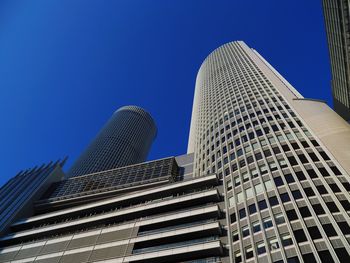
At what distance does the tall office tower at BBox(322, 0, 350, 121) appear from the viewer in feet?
215

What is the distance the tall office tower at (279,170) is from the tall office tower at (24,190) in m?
42.5

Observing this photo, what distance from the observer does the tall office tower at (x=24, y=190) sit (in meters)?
68.6

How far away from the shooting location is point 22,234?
60875mm

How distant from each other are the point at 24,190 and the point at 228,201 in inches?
2242

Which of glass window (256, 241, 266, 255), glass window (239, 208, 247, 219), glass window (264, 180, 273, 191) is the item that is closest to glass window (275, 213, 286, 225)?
glass window (256, 241, 266, 255)

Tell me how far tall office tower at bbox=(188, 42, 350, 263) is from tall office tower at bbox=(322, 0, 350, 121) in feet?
42.3

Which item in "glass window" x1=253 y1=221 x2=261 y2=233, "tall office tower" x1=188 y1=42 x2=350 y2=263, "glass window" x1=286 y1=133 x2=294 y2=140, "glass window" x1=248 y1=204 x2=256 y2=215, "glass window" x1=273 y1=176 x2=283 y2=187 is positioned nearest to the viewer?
"tall office tower" x1=188 y1=42 x2=350 y2=263

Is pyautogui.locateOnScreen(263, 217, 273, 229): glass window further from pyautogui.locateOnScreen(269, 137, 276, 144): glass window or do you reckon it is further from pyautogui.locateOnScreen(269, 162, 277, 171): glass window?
pyautogui.locateOnScreen(269, 137, 276, 144): glass window

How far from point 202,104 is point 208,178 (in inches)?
1980

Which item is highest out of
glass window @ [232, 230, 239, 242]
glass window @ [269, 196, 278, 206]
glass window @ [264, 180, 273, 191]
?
glass window @ [264, 180, 273, 191]

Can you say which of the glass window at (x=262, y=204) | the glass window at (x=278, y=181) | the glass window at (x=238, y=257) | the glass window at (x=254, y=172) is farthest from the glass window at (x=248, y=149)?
the glass window at (x=238, y=257)

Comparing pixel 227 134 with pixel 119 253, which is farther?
pixel 227 134

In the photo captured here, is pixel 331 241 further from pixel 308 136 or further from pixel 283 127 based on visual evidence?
pixel 283 127

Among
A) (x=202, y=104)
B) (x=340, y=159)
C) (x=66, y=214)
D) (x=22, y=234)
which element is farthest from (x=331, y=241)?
(x=202, y=104)
